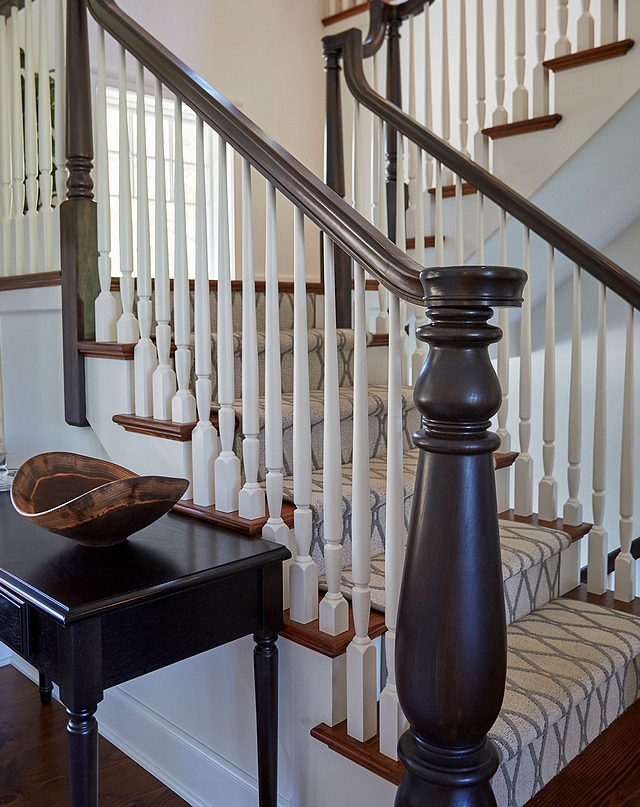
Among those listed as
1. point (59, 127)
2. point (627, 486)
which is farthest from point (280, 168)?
point (627, 486)

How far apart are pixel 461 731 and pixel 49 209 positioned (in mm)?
1921

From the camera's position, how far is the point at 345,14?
4.65m

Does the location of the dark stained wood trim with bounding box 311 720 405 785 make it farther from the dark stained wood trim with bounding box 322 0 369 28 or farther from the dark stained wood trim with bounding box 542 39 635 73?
the dark stained wood trim with bounding box 322 0 369 28

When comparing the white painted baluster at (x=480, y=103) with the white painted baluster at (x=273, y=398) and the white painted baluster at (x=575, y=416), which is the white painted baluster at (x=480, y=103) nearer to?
the white painted baluster at (x=575, y=416)

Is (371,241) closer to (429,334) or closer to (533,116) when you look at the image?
(429,334)

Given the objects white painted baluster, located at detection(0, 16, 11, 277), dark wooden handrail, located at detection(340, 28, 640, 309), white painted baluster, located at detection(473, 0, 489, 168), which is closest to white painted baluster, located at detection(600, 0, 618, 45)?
white painted baluster, located at detection(473, 0, 489, 168)

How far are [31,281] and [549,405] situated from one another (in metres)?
1.65

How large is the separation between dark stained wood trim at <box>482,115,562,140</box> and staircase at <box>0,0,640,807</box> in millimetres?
417

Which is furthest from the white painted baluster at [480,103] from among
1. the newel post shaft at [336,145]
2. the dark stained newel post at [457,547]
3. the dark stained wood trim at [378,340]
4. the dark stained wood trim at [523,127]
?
the dark stained newel post at [457,547]

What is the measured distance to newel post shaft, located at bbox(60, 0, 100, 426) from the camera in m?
1.97

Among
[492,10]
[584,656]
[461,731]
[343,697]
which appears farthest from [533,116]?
[461,731]

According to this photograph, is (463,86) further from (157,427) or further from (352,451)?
(157,427)

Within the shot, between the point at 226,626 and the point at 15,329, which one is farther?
the point at 15,329

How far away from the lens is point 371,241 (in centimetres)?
128
